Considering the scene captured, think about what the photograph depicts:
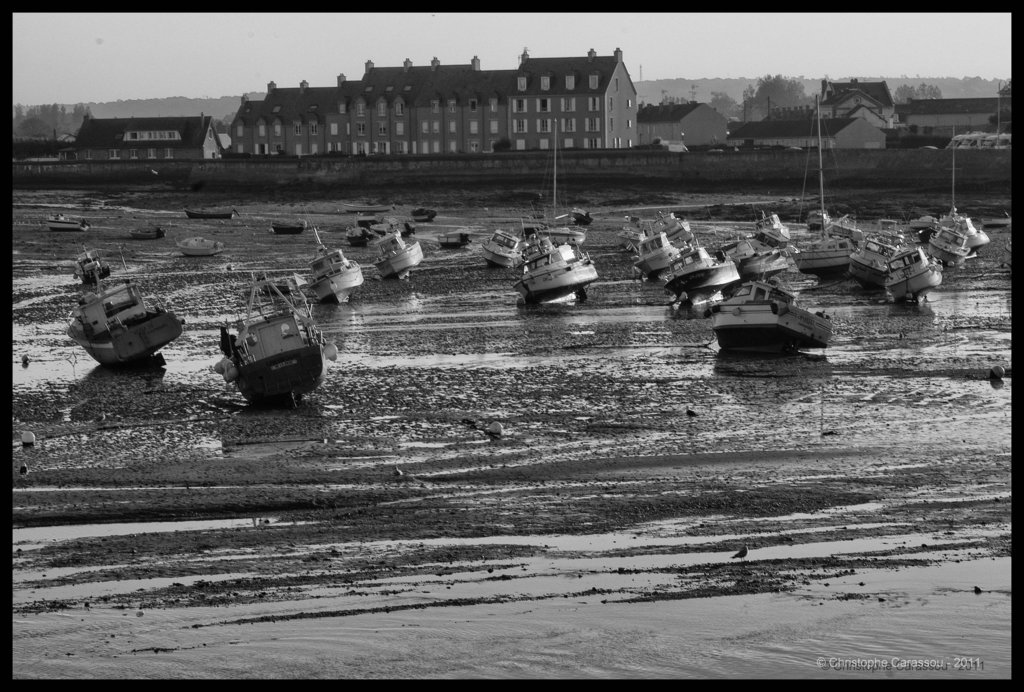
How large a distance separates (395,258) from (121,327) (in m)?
23.4

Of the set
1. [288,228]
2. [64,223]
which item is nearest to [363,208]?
[288,228]

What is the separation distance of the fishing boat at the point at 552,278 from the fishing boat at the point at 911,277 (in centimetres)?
1016

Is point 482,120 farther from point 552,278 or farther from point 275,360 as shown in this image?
point 275,360

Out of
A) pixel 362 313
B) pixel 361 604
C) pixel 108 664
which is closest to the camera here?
pixel 108 664

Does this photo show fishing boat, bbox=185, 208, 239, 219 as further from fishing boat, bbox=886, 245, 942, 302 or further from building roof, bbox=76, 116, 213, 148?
fishing boat, bbox=886, 245, 942, 302

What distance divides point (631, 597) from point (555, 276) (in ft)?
107

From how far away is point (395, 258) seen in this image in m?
57.4

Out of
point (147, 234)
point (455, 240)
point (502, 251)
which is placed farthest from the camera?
point (147, 234)

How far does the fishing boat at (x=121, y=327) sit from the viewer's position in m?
34.7

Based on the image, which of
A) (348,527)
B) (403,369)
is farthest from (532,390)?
(348,527)

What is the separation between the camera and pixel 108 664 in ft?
44.7

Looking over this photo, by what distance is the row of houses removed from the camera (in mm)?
117938

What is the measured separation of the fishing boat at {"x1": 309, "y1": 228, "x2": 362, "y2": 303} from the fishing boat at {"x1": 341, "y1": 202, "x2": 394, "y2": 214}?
43902mm

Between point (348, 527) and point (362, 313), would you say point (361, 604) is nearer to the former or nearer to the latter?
point (348, 527)
